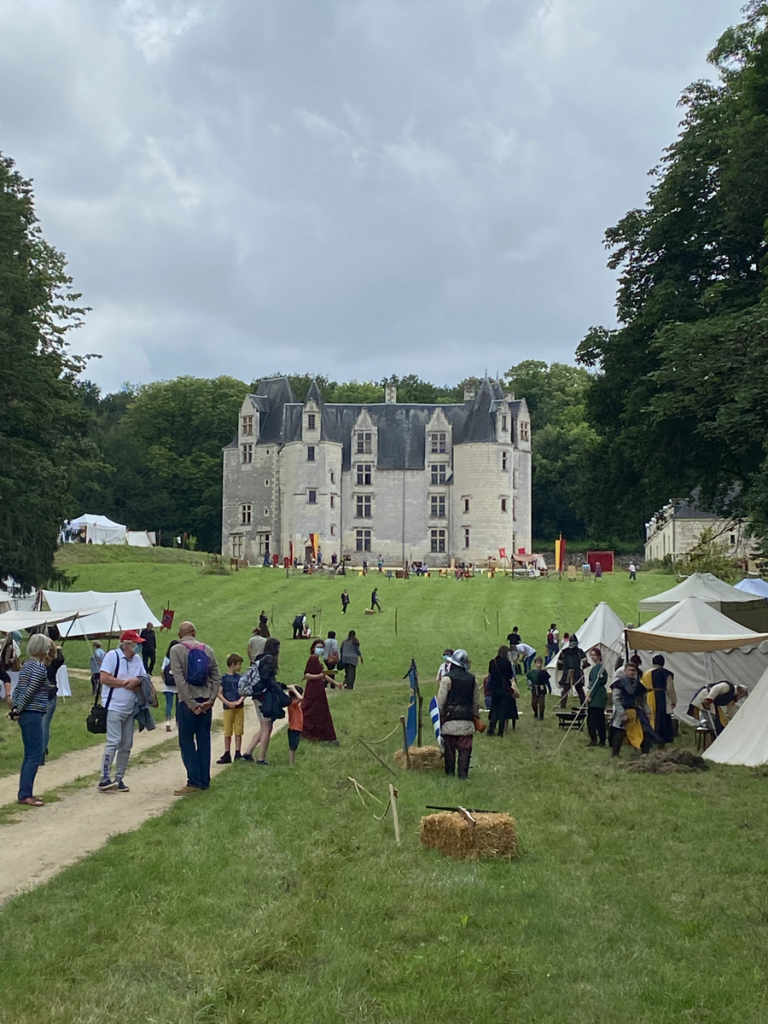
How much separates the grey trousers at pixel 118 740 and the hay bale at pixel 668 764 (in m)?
7.11

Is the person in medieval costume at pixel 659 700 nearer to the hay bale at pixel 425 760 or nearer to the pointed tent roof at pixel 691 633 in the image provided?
the pointed tent roof at pixel 691 633

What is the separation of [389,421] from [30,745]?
240 ft

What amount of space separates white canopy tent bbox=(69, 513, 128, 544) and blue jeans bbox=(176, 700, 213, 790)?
61.4 metres

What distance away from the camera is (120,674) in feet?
39.7

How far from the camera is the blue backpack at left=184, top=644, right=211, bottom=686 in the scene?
37.7ft

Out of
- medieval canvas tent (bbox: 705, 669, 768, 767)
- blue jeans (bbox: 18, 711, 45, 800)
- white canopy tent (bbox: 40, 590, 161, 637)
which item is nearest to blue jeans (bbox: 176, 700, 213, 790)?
blue jeans (bbox: 18, 711, 45, 800)

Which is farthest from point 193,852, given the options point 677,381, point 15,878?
point 677,381

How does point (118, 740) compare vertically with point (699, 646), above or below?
below

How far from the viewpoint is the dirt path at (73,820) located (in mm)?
8422

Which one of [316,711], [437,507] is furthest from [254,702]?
[437,507]

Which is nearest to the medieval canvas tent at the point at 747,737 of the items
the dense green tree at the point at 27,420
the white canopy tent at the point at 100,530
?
the dense green tree at the point at 27,420

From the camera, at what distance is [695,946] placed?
6820 mm

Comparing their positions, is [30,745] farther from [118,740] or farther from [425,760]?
[425,760]

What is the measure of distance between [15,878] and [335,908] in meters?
2.53
